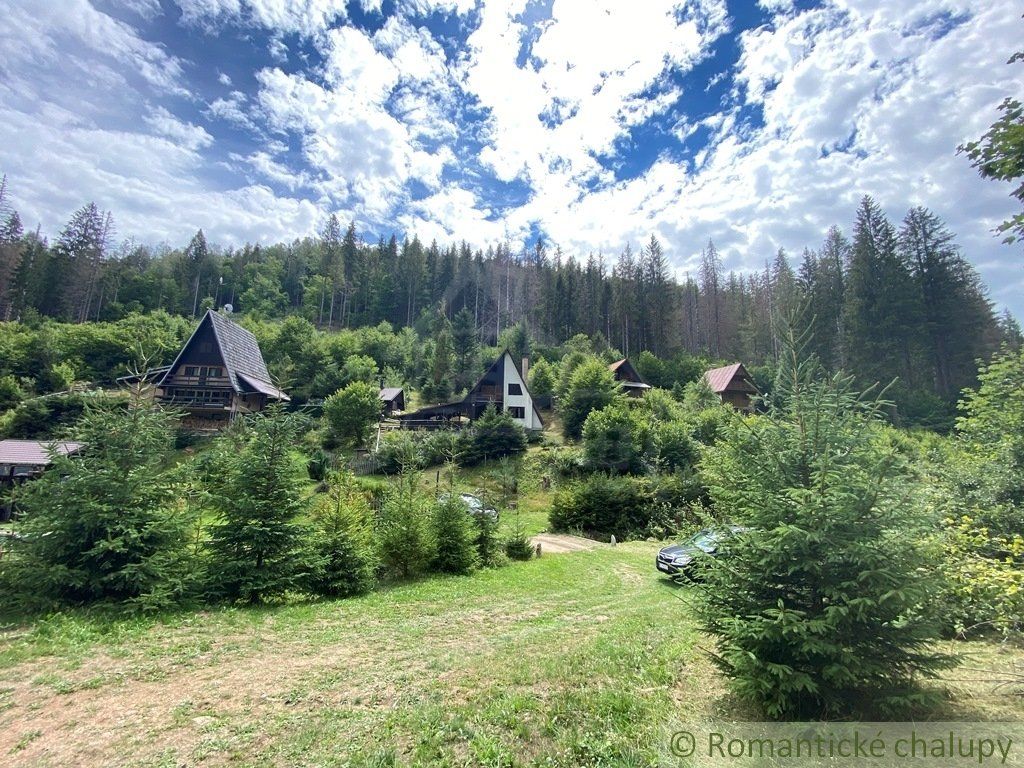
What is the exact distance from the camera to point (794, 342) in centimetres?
547

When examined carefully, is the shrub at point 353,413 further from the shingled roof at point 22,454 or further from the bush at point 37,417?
the bush at point 37,417

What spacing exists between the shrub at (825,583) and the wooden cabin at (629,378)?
136ft

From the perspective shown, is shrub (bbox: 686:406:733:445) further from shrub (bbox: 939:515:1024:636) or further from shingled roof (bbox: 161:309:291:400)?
shingled roof (bbox: 161:309:291:400)

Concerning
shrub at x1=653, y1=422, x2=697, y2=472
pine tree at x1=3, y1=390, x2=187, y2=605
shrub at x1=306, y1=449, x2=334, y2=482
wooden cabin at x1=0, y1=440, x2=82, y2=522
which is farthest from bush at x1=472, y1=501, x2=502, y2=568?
wooden cabin at x1=0, y1=440, x2=82, y2=522

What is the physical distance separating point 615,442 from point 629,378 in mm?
20762

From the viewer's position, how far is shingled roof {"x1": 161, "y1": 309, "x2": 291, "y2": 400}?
35.8 m

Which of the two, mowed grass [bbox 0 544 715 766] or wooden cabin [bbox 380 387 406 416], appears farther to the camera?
wooden cabin [bbox 380 387 406 416]

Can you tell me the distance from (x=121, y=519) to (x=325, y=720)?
22.8 ft

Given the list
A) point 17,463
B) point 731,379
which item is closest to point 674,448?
point 731,379

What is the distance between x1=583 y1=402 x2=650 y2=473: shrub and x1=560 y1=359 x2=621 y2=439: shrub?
6.85 m

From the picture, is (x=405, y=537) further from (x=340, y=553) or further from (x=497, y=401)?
(x=497, y=401)

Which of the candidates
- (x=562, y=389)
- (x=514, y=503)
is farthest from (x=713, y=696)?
(x=562, y=389)

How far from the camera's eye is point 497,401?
4038cm

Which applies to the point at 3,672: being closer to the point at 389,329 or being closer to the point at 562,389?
the point at 562,389
